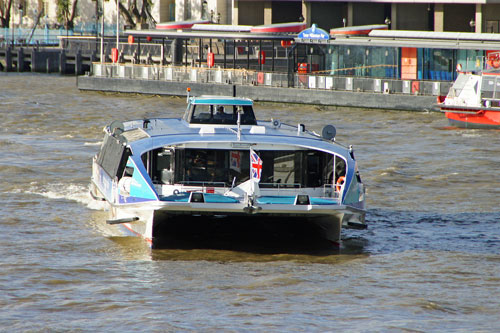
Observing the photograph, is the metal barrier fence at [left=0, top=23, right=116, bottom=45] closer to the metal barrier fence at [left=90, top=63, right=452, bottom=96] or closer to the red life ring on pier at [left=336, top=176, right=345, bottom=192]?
the metal barrier fence at [left=90, top=63, right=452, bottom=96]

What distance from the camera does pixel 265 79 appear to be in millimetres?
51562

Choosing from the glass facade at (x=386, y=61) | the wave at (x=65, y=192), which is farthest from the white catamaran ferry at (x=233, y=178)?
the glass facade at (x=386, y=61)

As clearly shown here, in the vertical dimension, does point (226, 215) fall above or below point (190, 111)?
below

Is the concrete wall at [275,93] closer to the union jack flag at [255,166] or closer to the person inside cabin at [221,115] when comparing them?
the person inside cabin at [221,115]

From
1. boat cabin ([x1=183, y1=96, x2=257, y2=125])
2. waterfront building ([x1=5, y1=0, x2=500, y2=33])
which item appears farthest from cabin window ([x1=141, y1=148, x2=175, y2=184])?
waterfront building ([x1=5, y1=0, x2=500, y2=33])

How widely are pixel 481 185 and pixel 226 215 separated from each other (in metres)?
10.2

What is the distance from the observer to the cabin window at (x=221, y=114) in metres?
19.9

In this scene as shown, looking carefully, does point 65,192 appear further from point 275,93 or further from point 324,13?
point 324,13

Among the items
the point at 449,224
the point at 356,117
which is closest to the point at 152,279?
the point at 449,224

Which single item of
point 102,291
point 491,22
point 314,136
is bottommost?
point 102,291

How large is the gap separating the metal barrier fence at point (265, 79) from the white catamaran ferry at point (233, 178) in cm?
2852

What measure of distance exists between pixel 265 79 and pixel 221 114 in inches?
1247

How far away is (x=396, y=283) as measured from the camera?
51.2ft

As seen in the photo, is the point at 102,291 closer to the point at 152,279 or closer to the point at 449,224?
the point at 152,279
